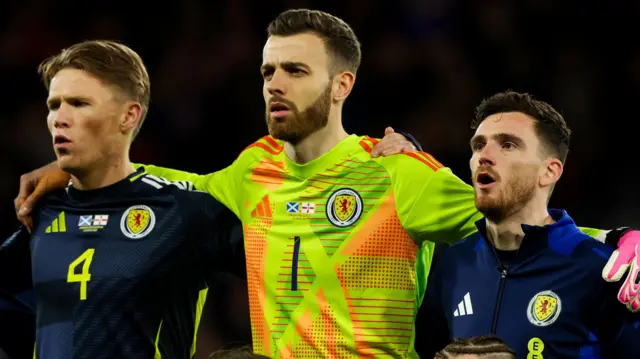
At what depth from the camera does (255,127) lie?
28.7 feet

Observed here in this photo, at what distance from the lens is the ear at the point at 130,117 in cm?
536

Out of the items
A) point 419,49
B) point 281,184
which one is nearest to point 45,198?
point 281,184

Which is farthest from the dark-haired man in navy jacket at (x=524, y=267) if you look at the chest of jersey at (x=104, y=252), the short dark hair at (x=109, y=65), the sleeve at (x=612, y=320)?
the short dark hair at (x=109, y=65)

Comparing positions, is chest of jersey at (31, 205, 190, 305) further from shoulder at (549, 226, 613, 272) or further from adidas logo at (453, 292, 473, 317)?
shoulder at (549, 226, 613, 272)

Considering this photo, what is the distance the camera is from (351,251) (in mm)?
4945

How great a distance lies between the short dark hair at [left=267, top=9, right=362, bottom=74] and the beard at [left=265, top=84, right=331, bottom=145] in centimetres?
22

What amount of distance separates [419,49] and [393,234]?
422 centimetres

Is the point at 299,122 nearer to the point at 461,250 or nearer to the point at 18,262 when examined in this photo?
the point at 461,250

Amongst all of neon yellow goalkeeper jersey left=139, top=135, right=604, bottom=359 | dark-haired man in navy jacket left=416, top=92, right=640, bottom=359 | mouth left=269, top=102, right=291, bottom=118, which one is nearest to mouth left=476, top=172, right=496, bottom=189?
dark-haired man in navy jacket left=416, top=92, right=640, bottom=359

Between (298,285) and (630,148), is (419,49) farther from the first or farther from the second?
(298,285)

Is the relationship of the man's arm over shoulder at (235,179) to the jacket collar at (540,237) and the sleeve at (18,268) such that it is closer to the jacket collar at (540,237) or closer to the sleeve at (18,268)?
the sleeve at (18,268)

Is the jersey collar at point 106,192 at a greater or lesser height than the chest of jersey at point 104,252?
greater

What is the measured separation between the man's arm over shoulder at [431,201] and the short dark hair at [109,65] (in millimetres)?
1337

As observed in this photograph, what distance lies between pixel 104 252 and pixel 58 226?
31 centimetres
